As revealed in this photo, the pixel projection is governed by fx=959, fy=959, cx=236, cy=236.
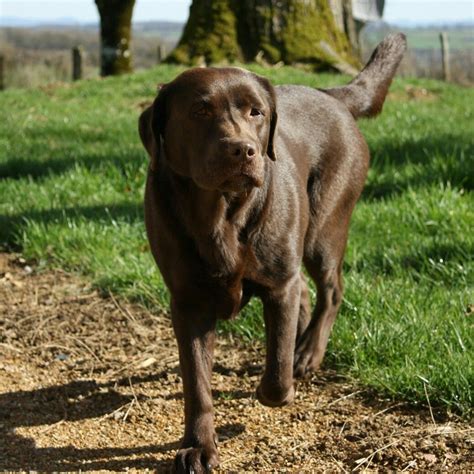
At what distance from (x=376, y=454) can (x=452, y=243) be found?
2.26 meters

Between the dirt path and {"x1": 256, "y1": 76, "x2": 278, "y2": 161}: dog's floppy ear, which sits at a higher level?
{"x1": 256, "y1": 76, "x2": 278, "y2": 161}: dog's floppy ear

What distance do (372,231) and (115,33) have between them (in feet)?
38.3

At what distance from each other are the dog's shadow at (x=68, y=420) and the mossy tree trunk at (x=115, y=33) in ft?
42.6

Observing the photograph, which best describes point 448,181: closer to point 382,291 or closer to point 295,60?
point 382,291

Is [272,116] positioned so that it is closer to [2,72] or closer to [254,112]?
[254,112]

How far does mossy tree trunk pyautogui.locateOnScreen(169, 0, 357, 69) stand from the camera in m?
13.3

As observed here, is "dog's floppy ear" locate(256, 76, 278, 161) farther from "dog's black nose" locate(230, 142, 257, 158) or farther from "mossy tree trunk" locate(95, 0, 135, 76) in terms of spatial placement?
"mossy tree trunk" locate(95, 0, 135, 76)

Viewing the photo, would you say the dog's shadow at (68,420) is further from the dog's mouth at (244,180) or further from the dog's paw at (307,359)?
the dog's mouth at (244,180)

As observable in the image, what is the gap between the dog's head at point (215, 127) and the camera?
3.25 metres

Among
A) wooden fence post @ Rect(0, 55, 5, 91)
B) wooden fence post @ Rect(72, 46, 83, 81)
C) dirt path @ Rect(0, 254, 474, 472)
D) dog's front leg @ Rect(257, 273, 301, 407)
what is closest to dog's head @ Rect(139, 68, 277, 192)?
dog's front leg @ Rect(257, 273, 301, 407)

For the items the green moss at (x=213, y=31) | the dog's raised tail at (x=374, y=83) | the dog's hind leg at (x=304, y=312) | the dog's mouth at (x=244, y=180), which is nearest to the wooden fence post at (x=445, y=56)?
the green moss at (x=213, y=31)

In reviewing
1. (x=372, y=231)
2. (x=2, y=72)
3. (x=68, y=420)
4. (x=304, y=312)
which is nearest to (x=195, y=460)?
(x=68, y=420)

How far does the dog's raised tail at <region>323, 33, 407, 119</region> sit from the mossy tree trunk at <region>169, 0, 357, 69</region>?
825cm

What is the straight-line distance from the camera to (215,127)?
11.0ft
